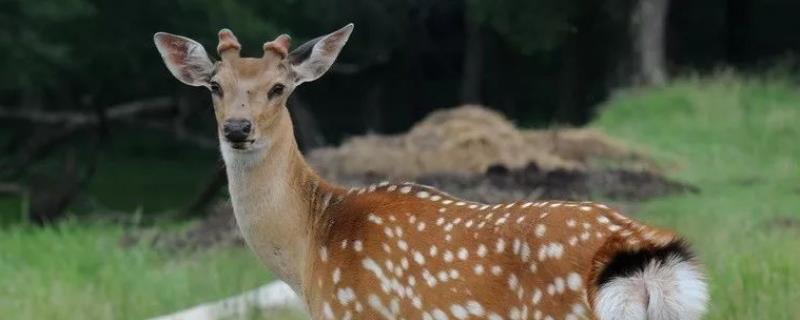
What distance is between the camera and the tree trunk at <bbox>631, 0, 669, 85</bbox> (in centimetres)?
2356

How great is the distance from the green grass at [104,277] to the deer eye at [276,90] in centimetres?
308

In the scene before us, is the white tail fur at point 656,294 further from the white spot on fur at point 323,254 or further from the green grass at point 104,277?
the green grass at point 104,277

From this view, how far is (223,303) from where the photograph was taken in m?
8.41

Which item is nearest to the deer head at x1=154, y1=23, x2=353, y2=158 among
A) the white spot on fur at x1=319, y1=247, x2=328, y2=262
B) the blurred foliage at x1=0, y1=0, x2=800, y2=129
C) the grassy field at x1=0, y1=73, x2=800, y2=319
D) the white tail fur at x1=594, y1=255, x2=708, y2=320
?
the white spot on fur at x1=319, y1=247, x2=328, y2=262

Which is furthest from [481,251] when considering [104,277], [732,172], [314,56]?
[732,172]

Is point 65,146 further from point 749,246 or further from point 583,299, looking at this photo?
point 583,299

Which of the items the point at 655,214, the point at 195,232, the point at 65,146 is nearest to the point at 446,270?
the point at 655,214

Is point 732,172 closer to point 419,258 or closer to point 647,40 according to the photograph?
point 419,258

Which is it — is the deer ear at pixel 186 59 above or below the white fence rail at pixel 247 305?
above

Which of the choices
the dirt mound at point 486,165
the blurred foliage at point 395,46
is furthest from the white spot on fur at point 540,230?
the blurred foliage at point 395,46

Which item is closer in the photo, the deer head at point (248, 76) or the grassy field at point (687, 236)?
the deer head at point (248, 76)

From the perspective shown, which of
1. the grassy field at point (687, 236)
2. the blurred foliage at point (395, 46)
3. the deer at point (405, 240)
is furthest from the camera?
the blurred foliage at point (395, 46)

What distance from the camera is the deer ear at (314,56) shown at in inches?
241

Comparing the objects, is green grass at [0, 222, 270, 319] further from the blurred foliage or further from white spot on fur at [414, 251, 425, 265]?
the blurred foliage
